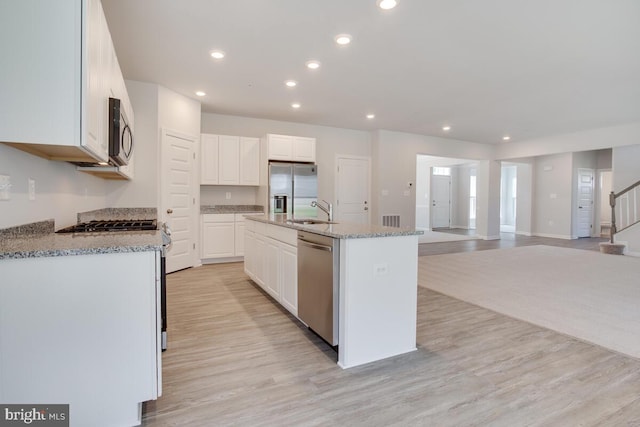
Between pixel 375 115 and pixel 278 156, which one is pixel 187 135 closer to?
pixel 278 156

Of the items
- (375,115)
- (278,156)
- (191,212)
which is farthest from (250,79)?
(375,115)

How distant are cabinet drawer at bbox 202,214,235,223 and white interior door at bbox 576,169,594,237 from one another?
949 cm

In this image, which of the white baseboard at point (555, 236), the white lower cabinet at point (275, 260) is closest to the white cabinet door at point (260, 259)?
the white lower cabinet at point (275, 260)

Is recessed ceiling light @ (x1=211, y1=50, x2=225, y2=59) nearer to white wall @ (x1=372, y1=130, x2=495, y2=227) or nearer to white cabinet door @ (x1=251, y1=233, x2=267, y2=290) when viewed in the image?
white cabinet door @ (x1=251, y1=233, x2=267, y2=290)

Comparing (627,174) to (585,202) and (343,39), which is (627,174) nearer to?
(585,202)

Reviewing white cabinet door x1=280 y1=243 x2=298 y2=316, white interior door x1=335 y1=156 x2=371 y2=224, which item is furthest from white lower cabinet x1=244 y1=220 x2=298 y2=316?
white interior door x1=335 y1=156 x2=371 y2=224

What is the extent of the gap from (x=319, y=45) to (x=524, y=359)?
3.19m

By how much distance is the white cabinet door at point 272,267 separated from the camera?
3.17 metres

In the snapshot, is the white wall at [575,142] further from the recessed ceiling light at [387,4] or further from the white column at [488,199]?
the recessed ceiling light at [387,4]

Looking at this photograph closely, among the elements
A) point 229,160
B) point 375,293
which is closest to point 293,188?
point 229,160

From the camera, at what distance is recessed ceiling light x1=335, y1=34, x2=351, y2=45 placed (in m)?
3.07

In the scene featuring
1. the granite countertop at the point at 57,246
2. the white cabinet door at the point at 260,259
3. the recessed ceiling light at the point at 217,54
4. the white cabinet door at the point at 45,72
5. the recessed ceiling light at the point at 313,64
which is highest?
the recessed ceiling light at the point at 313,64

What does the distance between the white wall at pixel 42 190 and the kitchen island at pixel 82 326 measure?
226mm

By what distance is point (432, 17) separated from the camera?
275cm
